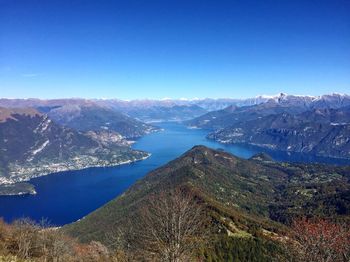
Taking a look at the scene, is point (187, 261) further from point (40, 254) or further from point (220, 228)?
point (220, 228)

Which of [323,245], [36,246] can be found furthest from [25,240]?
[323,245]

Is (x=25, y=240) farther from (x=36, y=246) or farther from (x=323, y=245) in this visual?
(x=323, y=245)

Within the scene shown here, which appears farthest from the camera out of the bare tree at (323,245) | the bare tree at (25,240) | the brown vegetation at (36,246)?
the brown vegetation at (36,246)

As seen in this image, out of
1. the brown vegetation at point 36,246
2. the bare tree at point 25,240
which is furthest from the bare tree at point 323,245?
the bare tree at point 25,240

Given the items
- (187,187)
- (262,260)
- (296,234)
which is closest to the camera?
(296,234)

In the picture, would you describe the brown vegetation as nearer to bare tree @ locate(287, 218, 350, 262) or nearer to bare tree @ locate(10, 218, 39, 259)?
bare tree @ locate(10, 218, 39, 259)

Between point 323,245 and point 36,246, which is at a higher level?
point 323,245

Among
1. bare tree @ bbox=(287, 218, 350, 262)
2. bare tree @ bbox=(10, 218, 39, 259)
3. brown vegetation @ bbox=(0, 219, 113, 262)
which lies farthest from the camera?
brown vegetation @ bbox=(0, 219, 113, 262)

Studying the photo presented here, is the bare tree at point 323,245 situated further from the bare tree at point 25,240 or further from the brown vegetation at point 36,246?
the bare tree at point 25,240

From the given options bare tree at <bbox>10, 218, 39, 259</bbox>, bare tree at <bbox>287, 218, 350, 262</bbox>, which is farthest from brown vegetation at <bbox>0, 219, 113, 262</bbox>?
bare tree at <bbox>287, 218, 350, 262</bbox>

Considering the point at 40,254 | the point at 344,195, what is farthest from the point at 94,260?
the point at 344,195

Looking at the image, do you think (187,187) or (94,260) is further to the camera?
(187,187)
